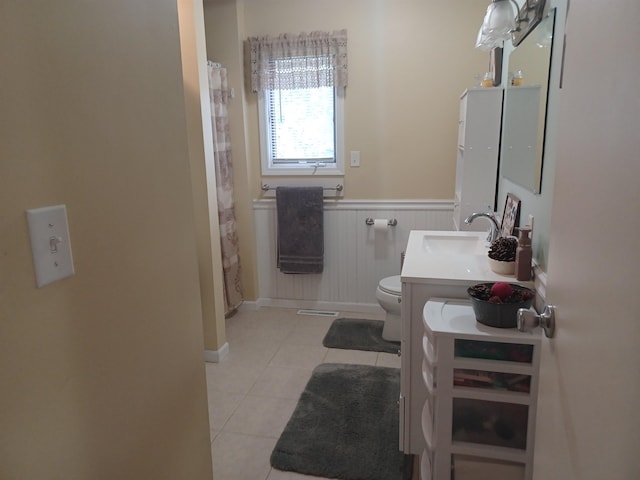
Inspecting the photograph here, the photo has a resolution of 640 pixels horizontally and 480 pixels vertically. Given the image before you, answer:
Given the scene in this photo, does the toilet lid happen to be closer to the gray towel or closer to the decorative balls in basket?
the gray towel

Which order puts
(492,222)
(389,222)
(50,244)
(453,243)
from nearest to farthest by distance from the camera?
(50,244)
(492,222)
(453,243)
(389,222)

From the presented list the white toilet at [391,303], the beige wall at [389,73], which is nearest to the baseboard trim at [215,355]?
the white toilet at [391,303]

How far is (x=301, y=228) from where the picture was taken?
11.2 feet

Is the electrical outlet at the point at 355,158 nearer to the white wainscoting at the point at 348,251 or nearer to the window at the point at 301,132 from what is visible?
the window at the point at 301,132

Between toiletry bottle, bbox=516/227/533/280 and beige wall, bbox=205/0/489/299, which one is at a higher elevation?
beige wall, bbox=205/0/489/299

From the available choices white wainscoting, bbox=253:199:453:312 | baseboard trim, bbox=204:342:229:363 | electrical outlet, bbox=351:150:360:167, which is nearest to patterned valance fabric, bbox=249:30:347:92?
electrical outlet, bbox=351:150:360:167

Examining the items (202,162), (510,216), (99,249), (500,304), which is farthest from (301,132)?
(99,249)

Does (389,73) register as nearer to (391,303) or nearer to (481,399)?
(391,303)

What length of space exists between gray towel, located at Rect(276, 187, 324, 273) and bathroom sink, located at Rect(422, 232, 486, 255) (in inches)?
46.5

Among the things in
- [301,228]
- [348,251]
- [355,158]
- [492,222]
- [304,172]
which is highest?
[355,158]

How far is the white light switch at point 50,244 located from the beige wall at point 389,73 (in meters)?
2.73

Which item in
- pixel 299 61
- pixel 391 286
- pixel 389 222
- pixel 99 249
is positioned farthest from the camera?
pixel 389 222

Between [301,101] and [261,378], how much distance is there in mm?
1977

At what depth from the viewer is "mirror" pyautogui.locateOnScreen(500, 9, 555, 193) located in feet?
5.41
